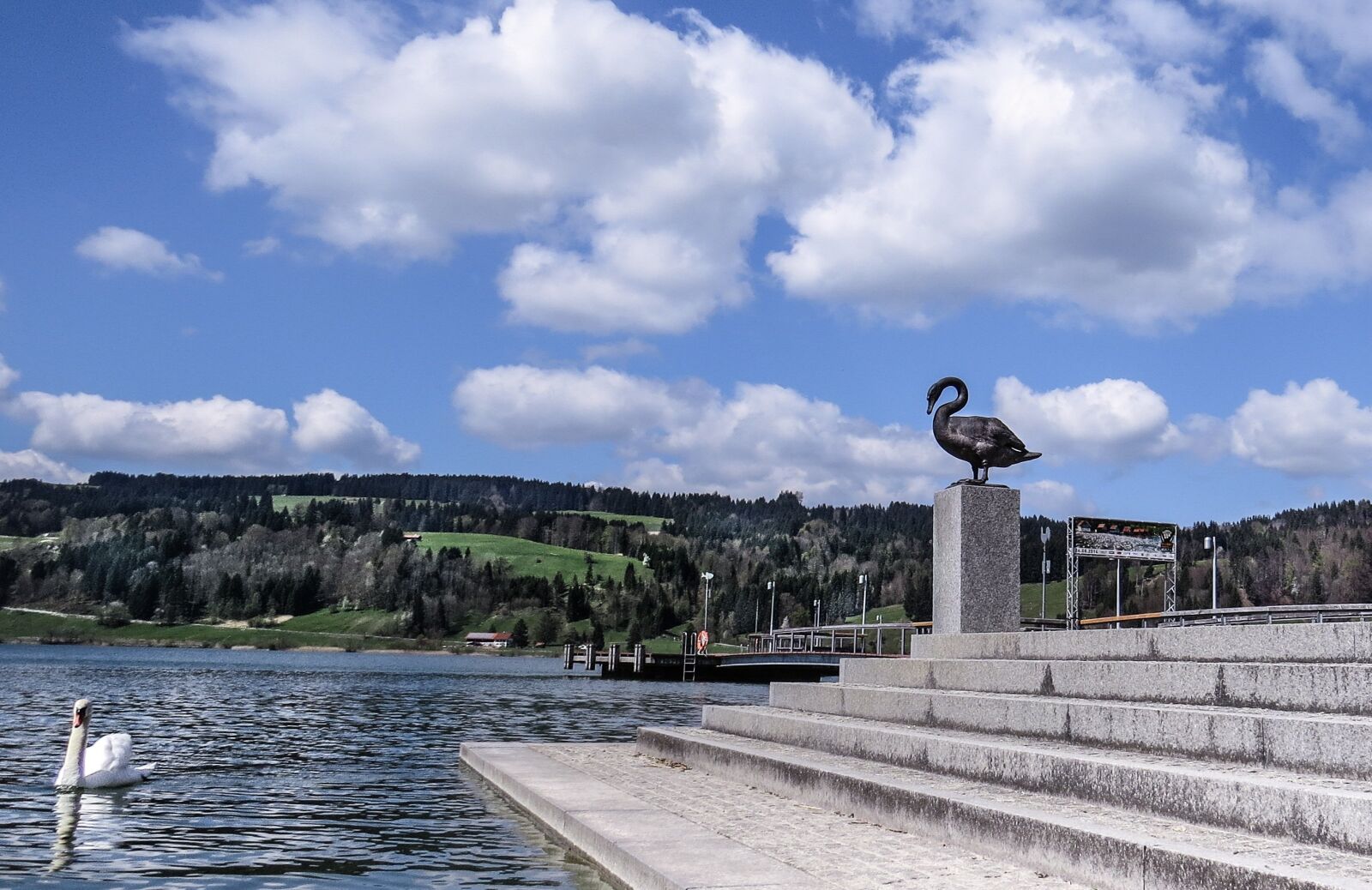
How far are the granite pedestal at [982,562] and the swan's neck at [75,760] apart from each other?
11786 millimetres

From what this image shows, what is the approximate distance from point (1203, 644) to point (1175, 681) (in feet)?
1.80

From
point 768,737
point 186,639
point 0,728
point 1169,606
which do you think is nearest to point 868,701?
point 768,737

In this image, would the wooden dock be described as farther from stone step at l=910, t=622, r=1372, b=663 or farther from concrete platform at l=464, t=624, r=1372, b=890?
concrete platform at l=464, t=624, r=1372, b=890

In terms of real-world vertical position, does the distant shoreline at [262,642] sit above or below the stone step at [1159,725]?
below

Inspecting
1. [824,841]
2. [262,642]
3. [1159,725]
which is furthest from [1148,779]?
[262,642]

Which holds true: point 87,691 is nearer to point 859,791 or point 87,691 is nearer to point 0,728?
point 0,728

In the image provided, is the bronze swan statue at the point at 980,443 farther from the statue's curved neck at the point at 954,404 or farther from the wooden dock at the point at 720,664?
the wooden dock at the point at 720,664

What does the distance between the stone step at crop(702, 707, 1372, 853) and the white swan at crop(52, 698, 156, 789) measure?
9.88 meters

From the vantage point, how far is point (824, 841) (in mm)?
8969

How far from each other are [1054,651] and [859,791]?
3267mm

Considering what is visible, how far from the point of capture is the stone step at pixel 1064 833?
615cm

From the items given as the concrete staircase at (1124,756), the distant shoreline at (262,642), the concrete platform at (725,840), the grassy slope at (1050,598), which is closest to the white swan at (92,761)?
the concrete platform at (725,840)

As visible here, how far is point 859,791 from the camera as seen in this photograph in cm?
1006

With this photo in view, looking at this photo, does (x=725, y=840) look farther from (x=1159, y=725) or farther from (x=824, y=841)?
(x=1159, y=725)
